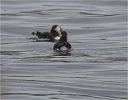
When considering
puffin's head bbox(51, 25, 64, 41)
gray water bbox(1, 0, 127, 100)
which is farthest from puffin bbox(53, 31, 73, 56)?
puffin's head bbox(51, 25, 64, 41)

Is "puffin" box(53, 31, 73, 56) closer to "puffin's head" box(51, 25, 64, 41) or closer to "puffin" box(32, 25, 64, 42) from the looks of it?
"puffin's head" box(51, 25, 64, 41)

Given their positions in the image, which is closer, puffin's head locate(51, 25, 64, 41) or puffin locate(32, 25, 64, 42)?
puffin's head locate(51, 25, 64, 41)

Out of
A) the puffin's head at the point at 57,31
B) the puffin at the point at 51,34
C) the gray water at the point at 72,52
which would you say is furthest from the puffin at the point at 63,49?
the puffin at the point at 51,34

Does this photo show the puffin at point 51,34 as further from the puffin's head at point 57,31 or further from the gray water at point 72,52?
the gray water at point 72,52

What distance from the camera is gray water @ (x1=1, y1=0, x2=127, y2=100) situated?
13.0 m

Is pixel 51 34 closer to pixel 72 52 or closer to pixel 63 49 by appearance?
pixel 63 49

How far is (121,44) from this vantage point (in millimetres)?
20562

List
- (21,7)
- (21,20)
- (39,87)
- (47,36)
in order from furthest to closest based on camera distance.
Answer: (21,7) < (21,20) < (47,36) < (39,87)

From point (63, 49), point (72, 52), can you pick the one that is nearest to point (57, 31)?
point (63, 49)

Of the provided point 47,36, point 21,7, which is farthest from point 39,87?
point 21,7

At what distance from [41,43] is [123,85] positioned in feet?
25.2

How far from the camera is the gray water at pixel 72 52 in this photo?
1301 cm

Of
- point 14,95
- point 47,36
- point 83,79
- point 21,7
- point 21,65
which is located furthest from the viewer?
point 21,7

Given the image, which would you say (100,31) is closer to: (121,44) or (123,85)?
(121,44)
